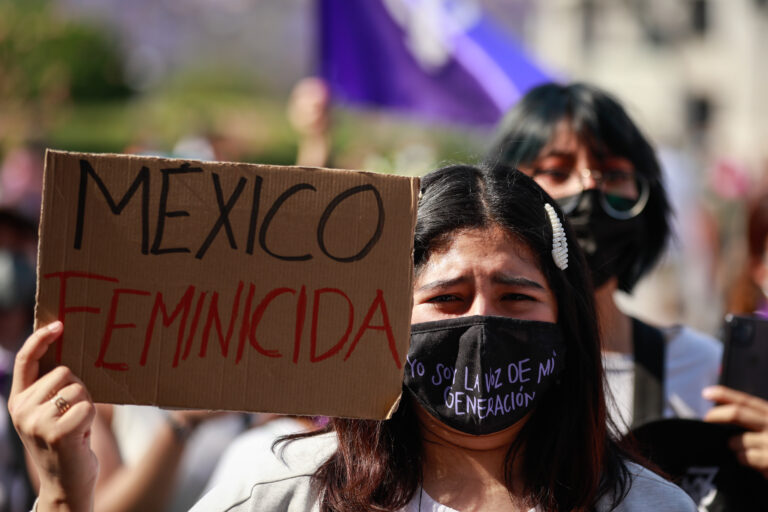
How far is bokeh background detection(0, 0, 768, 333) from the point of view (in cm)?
1223

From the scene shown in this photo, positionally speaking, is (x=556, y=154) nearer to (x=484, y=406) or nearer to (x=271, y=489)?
(x=484, y=406)

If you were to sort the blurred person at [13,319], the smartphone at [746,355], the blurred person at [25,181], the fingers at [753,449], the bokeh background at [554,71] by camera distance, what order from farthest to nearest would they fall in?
the bokeh background at [554,71]
the blurred person at [25,181]
the blurred person at [13,319]
the smartphone at [746,355]
the fingers at [753,449]

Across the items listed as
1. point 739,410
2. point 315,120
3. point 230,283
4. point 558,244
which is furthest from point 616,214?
point 315,120

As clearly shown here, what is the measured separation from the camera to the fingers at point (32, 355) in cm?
189

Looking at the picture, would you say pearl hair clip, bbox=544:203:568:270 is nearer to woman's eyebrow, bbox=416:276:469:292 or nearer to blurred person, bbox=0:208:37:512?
woman's eyebrow, bbox=416:276:469:292

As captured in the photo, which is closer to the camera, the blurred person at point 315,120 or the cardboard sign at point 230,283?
the cardboard sign at point 230,283

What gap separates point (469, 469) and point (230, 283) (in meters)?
0.66

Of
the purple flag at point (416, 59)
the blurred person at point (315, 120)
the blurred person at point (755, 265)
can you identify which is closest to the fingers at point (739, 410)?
Result: the blurred person at point (755, 265)

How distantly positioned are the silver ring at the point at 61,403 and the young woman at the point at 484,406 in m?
0.11

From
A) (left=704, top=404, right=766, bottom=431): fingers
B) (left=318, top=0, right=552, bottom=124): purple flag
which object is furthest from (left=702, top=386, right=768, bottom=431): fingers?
(left=318, top=0, right=552, bottom=124): purple flag

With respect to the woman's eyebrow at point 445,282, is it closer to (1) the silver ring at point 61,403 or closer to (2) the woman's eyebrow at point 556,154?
(1) the silver ring at point 61,403

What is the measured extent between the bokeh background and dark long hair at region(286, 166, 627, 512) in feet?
17.1

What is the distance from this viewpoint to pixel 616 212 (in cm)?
308

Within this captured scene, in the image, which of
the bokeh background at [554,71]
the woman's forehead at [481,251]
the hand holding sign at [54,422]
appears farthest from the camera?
the bokeh background at [554,71]
